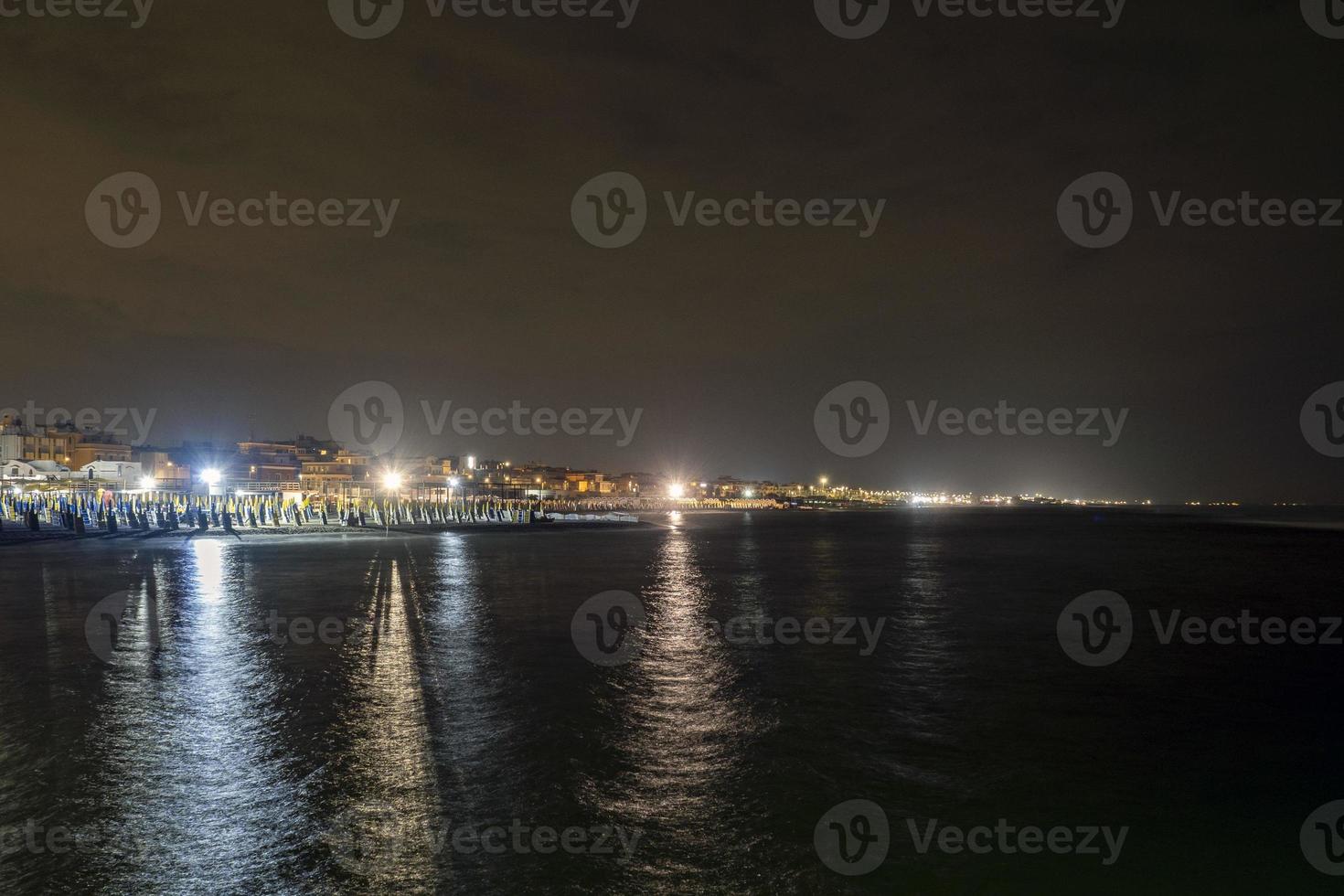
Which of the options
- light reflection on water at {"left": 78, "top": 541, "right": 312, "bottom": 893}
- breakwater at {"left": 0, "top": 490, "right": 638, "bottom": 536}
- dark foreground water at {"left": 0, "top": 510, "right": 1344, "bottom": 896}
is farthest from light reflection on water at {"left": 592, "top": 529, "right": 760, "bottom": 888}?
breakwater at {"left": 0, "top": 490, "right": 638, "bottom": 536}

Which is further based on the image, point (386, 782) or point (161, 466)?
point (161, 466)

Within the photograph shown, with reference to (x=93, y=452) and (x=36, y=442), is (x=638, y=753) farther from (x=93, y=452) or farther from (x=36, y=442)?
(x=36, y=442)

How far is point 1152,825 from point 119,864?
1008 cm

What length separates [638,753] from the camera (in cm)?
981

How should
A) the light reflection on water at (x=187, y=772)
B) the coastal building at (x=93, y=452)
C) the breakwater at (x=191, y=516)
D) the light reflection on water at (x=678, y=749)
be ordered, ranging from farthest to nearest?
the coastal building at (x=93, y=452)
the breakwater at (x=191, y=516)
the light reflection on water at (x=678, y=749)
the light reflection on water at (x=187, y=772)

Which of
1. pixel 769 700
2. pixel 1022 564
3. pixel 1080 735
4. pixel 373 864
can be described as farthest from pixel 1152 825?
pixel 1022 564

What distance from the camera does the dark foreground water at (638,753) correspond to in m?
6.93

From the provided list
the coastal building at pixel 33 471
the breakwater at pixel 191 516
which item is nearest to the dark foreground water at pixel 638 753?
the breakwater at pixel 191 516

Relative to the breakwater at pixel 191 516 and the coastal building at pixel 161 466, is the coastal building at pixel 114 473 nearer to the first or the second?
the coastal building at pixel 161 466

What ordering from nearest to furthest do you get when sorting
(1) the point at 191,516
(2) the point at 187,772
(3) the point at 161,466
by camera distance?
(2) the point at 187,772 < (1) the point at 191,516 < (3) the point at 161,466

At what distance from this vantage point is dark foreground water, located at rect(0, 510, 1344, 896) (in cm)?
693

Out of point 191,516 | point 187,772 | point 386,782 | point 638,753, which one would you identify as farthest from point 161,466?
point 638,753

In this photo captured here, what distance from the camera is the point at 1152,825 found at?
8203 millimetres

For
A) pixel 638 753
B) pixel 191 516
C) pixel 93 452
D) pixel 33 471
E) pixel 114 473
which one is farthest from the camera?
pixel 93 452
